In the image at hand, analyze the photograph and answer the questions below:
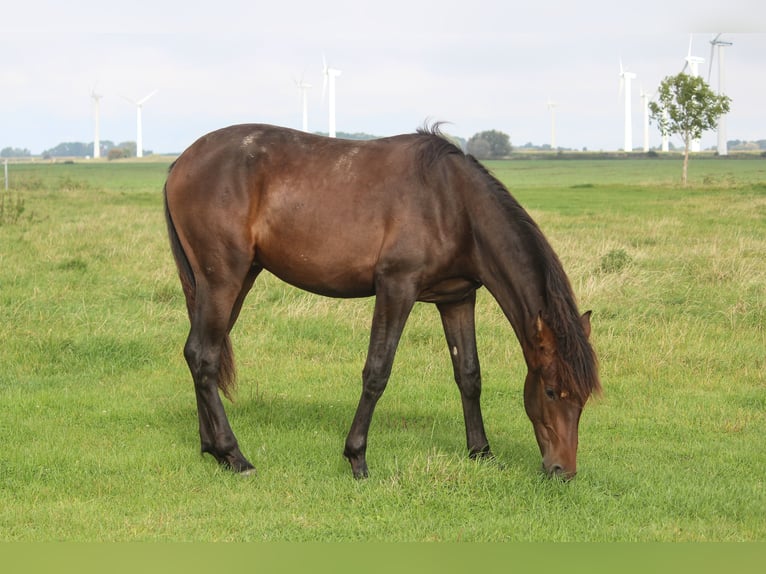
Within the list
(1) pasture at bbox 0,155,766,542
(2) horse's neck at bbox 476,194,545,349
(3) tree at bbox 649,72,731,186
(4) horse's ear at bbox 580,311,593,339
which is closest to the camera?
(1) pasture at bbox 0,155,766,542

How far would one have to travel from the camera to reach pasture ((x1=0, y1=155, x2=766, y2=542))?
17.4ft

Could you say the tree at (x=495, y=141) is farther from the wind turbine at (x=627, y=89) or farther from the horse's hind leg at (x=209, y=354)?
the horse's hind leg at (x=209, y=354)

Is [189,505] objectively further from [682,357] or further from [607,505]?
[682,357]

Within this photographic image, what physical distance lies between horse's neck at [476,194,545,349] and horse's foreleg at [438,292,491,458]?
487 millimetres

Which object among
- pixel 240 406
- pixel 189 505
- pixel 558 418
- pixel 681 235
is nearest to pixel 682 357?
pixel 558 418

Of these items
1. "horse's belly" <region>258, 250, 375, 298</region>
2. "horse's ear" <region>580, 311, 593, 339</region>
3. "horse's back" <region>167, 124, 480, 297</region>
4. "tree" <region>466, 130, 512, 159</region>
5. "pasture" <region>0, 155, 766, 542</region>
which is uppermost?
"tree" <region>466, 130, 512, 159</region>

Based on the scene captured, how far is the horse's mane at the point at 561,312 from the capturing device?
5.59 meters

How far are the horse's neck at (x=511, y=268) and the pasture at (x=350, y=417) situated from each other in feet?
3.53

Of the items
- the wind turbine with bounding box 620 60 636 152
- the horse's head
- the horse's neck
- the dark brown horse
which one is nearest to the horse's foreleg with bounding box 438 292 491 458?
the dark brown horse

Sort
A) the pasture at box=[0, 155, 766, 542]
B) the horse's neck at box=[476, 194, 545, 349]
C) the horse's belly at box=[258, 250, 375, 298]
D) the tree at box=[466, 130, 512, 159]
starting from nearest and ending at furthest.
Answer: the pasture at box=[0, 155, 766, 542] < the horse's neck at box=[476, 194, 545, 349] < the horse's belly at box=[258, 250, 375, 298] < the tree at box=[466, 130, 512, 159]

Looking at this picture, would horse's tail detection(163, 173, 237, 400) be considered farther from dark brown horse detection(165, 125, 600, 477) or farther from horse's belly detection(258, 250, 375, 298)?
horse's belly detection(258, 250, 375, 298)

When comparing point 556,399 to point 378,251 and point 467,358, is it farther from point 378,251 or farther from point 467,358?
point 378,251

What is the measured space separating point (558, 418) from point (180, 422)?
3374mm

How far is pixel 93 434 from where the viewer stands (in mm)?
7023
